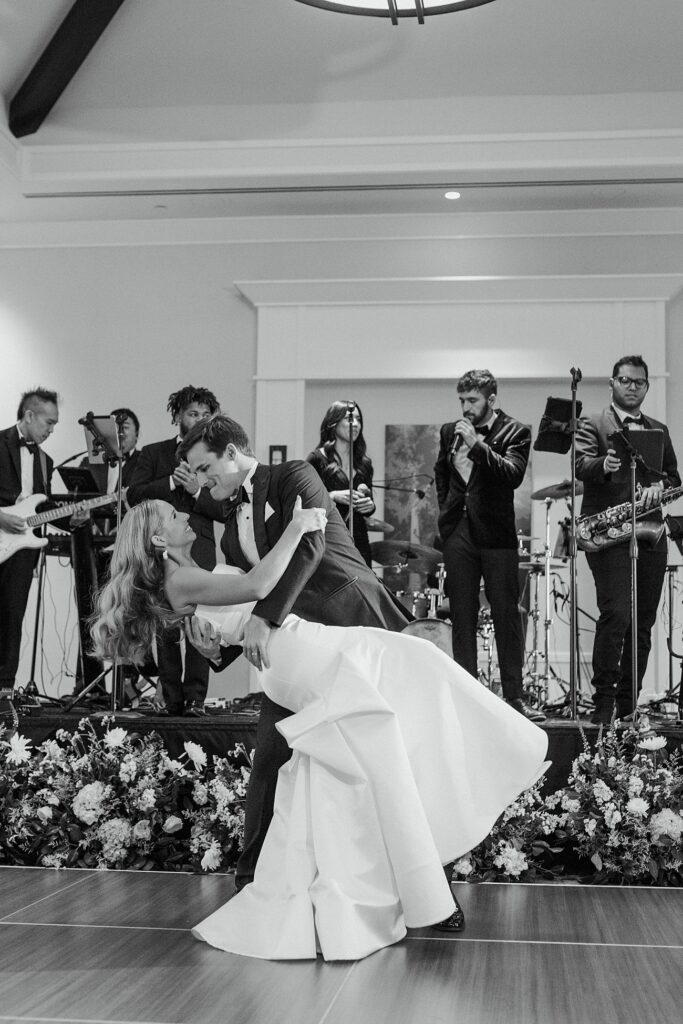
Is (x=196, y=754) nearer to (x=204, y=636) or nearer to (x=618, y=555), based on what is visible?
(x=204, y=636)

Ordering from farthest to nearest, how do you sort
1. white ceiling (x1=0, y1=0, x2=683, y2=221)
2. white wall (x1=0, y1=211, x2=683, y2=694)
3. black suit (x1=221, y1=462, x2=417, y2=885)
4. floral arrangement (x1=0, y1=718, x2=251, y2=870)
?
white wall (x1=0, y1=211, x2=683, y2=694)
white ceiling (x1=0, y1=0, x2=683, y2=221)
floral arrangement (x1=0, y1=718, x2=251, y2=870)
black suit (x1=221, y1=462, x2=417, y2=885)

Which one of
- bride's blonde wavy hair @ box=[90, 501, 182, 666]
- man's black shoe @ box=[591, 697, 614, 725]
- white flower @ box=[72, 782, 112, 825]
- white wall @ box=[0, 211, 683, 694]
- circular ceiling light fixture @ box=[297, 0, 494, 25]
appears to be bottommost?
white flower @ box=[72, 782, 112, 825]

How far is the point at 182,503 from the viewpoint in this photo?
5.33m

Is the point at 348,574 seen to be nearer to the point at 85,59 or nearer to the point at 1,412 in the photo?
the point at 85,59

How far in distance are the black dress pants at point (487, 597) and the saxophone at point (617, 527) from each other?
15.9 inches

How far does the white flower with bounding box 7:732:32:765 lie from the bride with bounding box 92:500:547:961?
159cm

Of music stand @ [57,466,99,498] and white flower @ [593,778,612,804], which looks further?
music stand @ [57,466,99,498]

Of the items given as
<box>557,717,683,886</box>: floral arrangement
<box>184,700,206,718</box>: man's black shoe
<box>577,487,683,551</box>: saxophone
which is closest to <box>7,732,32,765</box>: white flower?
<box>184,700,206,718</box>: man's black shoe

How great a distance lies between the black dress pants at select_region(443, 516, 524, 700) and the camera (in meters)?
5.12

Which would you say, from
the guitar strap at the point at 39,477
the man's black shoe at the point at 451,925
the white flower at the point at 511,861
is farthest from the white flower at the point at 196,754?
the guitar strap at the point at 39,477

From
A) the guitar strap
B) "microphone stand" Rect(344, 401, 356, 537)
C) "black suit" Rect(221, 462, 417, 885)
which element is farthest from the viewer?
the guitar strap

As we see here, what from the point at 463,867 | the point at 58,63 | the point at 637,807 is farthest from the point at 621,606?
the point at 58,63

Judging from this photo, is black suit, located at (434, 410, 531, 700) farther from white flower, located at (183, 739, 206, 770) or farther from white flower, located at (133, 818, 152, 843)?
white flower, located at (133, 818, 152, 843)

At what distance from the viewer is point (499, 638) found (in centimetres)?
515
